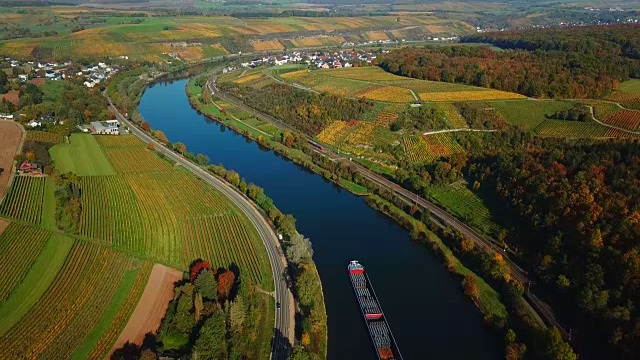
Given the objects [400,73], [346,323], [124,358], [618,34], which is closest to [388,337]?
[346,323]

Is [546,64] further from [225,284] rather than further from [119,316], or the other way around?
[119,316]

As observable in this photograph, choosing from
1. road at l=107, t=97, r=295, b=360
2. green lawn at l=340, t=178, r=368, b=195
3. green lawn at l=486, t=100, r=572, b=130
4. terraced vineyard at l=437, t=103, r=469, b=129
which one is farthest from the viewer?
green lawn at l=486, t=100, r=572, b=130

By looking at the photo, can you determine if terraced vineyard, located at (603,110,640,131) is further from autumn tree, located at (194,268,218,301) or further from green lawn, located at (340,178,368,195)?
autumn tree, located at (194,268,218,301)

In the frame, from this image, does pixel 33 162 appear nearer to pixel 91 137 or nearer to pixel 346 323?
pixel 91 137

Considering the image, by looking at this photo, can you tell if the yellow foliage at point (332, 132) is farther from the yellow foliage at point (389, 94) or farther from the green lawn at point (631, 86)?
the green lawn at point (631, 86)

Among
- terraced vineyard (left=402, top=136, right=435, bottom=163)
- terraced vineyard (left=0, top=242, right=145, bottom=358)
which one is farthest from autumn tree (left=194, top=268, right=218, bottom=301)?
terraced vineyard (left=402, top=136, right=435, bottom=163)

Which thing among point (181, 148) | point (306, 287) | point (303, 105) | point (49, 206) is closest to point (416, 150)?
point (303, 105)
